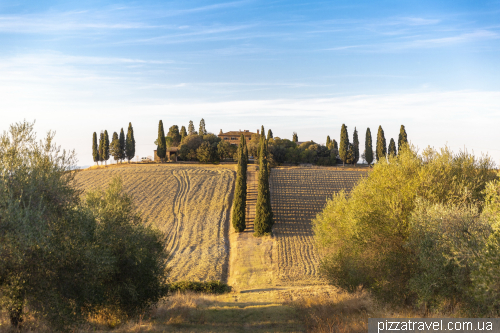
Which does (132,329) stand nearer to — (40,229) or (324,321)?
(40,229)

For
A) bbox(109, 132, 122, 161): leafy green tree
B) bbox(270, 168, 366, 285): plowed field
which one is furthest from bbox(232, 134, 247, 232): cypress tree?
bbox(109, 132, 122, 161): leafy green tree

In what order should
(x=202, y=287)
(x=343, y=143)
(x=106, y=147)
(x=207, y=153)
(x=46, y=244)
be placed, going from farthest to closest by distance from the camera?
(x=106, y=147) < (x=343, y=143) < (x=207, y=153) < (x=202, y=287) < (x=46, y=244)

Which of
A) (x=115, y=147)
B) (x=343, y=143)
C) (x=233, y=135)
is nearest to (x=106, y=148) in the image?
(x=115, y=147)

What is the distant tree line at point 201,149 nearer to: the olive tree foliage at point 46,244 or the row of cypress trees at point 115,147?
the row of cypress trees at point 115,147

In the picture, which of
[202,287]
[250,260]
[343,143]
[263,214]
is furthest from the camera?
[343,143]

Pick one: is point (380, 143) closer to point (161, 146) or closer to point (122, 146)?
point (161, 146)

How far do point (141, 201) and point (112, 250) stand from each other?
124ft

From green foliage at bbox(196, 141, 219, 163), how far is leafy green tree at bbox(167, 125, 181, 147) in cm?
2132

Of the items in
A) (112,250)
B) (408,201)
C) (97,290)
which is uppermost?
(408,201)

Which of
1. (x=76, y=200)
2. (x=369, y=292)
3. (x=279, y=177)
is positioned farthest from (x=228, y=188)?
(x=76, y=200)

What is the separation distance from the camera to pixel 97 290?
12891 mm

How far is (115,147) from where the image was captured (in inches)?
3260

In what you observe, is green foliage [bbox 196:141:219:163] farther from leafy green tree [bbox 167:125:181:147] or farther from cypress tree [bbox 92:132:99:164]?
cypress tree [bbox 92:132:99:164]

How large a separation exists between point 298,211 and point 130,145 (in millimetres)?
50693
